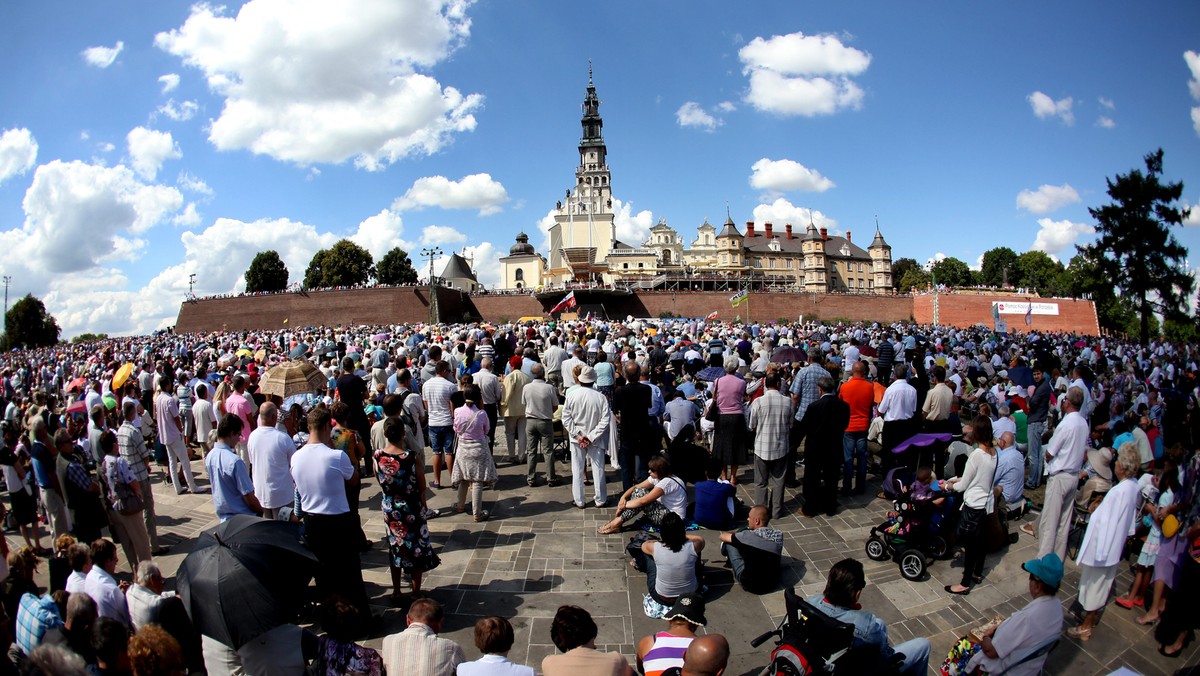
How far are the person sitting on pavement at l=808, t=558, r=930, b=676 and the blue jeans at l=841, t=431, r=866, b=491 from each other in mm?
4182

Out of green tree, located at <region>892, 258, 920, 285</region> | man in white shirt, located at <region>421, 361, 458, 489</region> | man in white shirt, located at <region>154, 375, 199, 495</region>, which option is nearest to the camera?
man in white shirt, located at <region>421, 361, 458, 489</region>

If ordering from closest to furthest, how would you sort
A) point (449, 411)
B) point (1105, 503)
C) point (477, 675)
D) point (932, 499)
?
point (477, 675) < point (1105, 503) < point (932, 499) < point (449, 411)

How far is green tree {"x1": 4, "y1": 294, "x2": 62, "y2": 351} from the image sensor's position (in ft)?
220

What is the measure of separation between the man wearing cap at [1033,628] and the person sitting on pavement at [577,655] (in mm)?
2418

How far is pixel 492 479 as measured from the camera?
6781 millimetres

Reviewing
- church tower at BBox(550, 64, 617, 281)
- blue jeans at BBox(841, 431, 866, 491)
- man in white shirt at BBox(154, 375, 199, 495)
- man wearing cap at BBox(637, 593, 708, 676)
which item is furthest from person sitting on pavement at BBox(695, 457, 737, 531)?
church tower at BBox(550, 64, 617, 281)

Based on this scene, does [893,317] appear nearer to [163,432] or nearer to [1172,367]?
[1172,367]

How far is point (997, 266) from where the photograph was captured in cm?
9394

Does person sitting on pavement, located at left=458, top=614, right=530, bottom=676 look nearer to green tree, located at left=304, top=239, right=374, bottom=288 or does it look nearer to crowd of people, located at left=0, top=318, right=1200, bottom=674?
crowd of people, located at left=0, top=318, right=1200, bottom=674

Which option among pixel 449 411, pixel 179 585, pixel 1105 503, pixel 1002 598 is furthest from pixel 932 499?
pixel 179 585

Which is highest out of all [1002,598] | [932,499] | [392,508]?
[392,508]

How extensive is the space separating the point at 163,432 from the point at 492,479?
4.89 metres

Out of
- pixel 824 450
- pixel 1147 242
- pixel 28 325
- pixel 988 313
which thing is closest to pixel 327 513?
pixel 824 450

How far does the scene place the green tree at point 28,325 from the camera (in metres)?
67.1
